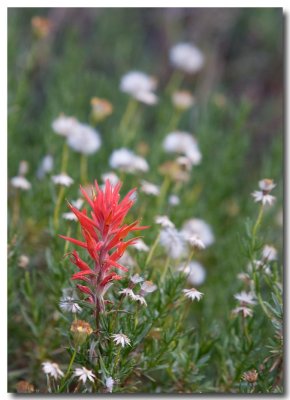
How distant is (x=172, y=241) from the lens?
1509 millimetres

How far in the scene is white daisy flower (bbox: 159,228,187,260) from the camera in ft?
4.90

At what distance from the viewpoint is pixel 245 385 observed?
135 cm

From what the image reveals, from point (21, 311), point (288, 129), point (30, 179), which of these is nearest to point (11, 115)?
point (30, 179)

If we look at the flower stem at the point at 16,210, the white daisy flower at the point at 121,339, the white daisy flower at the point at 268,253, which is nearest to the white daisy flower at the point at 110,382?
the white daisy flower at the point at 121,339

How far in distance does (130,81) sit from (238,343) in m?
0.93

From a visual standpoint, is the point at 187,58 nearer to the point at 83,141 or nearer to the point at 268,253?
the point at 83,141

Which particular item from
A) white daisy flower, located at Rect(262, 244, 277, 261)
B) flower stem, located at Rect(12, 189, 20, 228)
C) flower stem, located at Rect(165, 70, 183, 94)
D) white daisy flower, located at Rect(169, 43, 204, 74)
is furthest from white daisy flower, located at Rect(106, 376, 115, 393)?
flower stem, located at Rect(165, 70, 183, 94)

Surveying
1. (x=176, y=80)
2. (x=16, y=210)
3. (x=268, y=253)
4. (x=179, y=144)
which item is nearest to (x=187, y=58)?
(x=176, y=80)

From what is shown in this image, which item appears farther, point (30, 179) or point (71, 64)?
point (71, 64)

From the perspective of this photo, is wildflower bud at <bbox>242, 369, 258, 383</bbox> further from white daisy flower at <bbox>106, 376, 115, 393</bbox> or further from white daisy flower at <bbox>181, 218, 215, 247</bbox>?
white daisy flower at <bbox>181, 218, 215, 247</bbox>

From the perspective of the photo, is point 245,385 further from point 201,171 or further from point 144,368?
point 201,171

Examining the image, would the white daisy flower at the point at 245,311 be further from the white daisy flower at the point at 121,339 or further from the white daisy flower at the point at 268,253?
the white daisy flower at the point at 121,339

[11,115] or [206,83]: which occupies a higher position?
[206,83]

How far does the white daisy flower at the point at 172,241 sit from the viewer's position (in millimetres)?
1494
